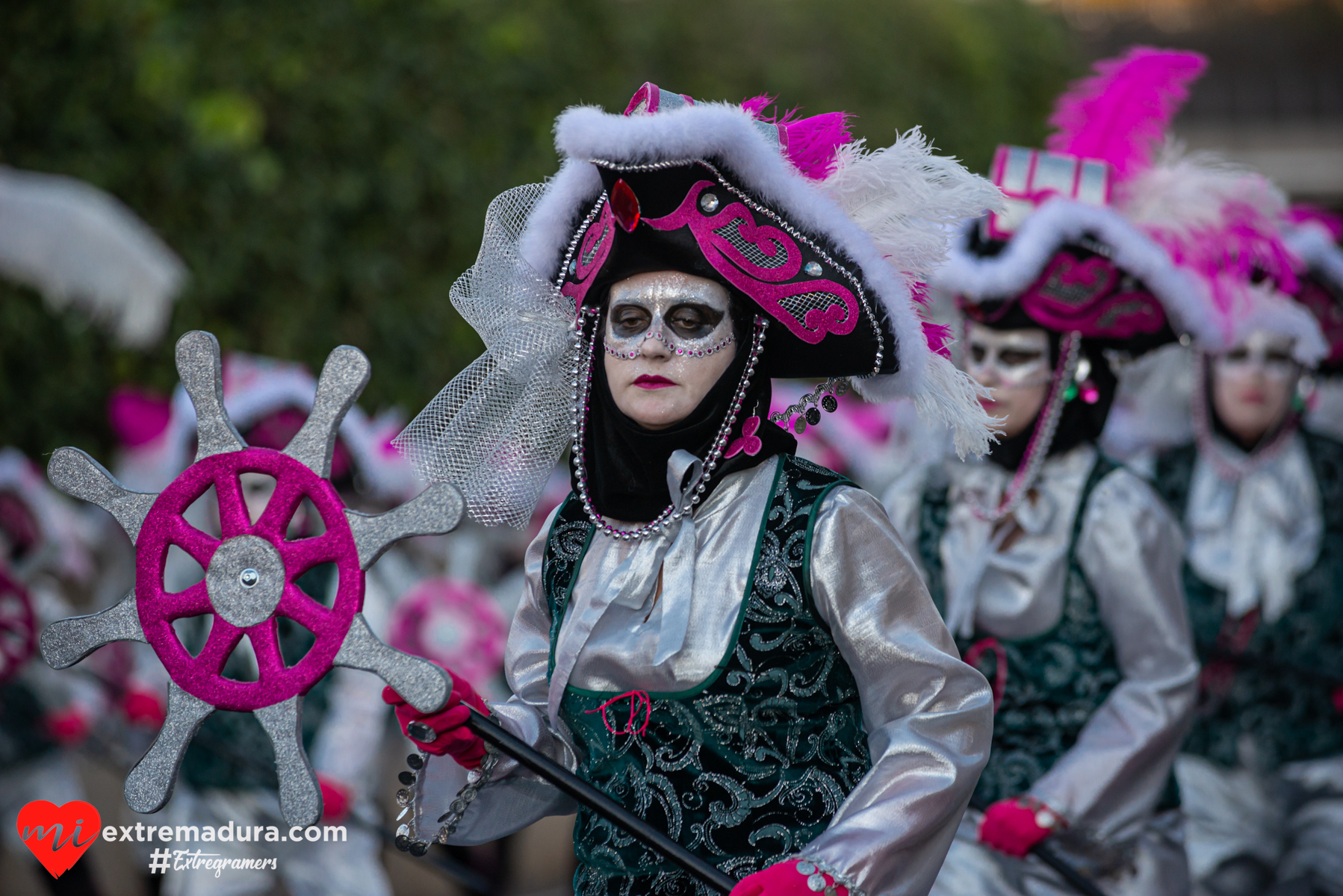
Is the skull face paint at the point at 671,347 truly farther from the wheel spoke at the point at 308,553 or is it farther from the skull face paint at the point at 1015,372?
the skull face paint at the point at 1015,372

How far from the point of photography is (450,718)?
2.35 m

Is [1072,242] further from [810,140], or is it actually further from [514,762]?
[514,762]

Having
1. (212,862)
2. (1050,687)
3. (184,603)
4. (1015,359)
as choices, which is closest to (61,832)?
(212,862)

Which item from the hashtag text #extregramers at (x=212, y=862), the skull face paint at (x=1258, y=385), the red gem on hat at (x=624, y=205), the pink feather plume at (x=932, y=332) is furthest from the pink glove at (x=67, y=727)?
the skull face paint at (x=1258, y=385)

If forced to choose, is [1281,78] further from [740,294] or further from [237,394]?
[740,294]

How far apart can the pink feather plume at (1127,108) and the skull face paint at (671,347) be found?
222 cm

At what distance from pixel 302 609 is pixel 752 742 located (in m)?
0.78

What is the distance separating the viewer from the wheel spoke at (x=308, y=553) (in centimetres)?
229

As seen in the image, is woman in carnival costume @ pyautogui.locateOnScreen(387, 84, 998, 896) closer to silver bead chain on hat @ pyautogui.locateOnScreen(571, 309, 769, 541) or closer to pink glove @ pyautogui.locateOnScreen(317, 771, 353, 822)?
silver bead chain on hat @ pyautogui.locateOnScreen(571, 309, 769, 541)

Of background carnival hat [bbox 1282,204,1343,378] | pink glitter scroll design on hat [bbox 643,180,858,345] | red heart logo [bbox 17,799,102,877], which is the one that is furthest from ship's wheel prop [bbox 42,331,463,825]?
background carnival hat [bbox 1282,204,1343,378]

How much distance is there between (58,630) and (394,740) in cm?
487

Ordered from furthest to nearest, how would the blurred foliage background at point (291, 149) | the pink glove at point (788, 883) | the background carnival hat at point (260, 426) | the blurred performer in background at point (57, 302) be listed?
the blurred foliage background at point (291, 149), the blurred performer in background at point (57, 302), the background carnival hat at point (260, 426), the pink glove at point (788, 883)

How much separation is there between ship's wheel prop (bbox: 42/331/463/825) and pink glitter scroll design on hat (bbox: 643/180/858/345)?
62 cm

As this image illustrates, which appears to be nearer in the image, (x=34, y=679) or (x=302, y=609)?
(x=302, y=609)
